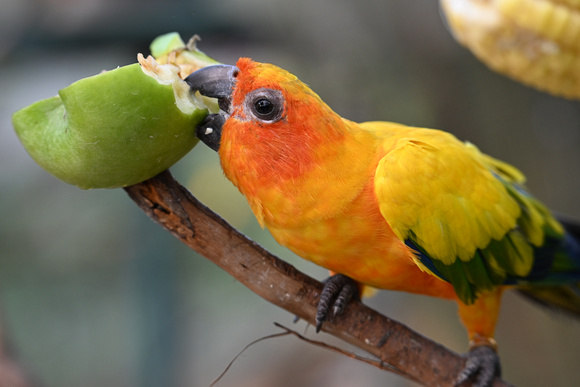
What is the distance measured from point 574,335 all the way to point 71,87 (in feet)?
9.39

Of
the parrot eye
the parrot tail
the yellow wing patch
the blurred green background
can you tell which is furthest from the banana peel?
the blurred green background

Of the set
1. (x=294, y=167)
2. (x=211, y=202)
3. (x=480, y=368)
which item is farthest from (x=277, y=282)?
(x=211, y=202)

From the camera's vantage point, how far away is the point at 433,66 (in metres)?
2.86

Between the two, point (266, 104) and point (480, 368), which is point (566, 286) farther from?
point (266, 104)

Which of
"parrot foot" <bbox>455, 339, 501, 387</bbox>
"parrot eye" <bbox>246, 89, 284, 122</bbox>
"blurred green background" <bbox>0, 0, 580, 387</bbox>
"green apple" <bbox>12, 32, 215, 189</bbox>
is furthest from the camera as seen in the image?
"blurred green background" <bbox>0, 0, 580, 387</bbox>

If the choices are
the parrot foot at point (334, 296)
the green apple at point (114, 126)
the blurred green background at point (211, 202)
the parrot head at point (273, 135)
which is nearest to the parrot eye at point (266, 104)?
the parrot head at point (273, 135)

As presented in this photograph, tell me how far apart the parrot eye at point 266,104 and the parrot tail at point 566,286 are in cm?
94

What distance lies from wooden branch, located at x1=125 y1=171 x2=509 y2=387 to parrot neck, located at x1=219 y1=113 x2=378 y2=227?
105mm

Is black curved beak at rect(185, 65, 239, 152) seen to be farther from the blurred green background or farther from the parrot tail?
the blurred green background

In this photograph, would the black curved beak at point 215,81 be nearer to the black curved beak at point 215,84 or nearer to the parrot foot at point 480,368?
the black curved beak at point 215,84

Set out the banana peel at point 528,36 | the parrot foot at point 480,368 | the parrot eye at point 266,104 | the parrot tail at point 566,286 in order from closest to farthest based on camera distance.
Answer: the parrot eye at point 266,104, the banana peel at point 528,36, the parrot foot at point 480,368, the parrot tail at point 566,286

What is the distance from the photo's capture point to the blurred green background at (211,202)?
2439 mm

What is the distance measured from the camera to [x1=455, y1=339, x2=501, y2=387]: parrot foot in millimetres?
1376

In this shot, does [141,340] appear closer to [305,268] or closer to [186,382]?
[186,382]
